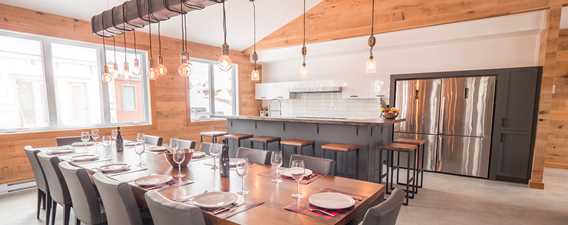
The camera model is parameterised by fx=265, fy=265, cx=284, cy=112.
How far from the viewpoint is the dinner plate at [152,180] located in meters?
1.78

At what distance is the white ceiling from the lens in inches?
149

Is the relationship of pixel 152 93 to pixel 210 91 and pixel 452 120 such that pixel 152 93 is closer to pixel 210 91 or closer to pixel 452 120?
pixel 210 91

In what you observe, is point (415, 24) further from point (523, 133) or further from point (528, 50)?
point (523, 133)

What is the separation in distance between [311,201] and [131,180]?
4.30 ft

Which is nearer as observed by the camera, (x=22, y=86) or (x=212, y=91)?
(x=22, y=86)

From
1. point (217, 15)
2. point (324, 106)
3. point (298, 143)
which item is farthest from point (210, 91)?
point (298, 143)

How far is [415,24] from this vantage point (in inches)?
187

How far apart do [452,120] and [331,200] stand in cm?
381

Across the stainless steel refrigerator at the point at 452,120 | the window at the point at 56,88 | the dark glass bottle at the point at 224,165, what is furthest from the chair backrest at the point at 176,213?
the stainless steel refrigerator at the point at 452,120

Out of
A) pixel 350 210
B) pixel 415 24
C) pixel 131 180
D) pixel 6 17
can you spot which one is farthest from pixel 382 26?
pixel 6 17

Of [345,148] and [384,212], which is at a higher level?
[384,212]

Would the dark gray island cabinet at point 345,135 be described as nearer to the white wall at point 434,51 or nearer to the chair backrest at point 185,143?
the chair backrest at point 185,143

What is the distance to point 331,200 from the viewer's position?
151 centimetres

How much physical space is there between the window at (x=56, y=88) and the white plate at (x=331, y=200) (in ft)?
14.7
